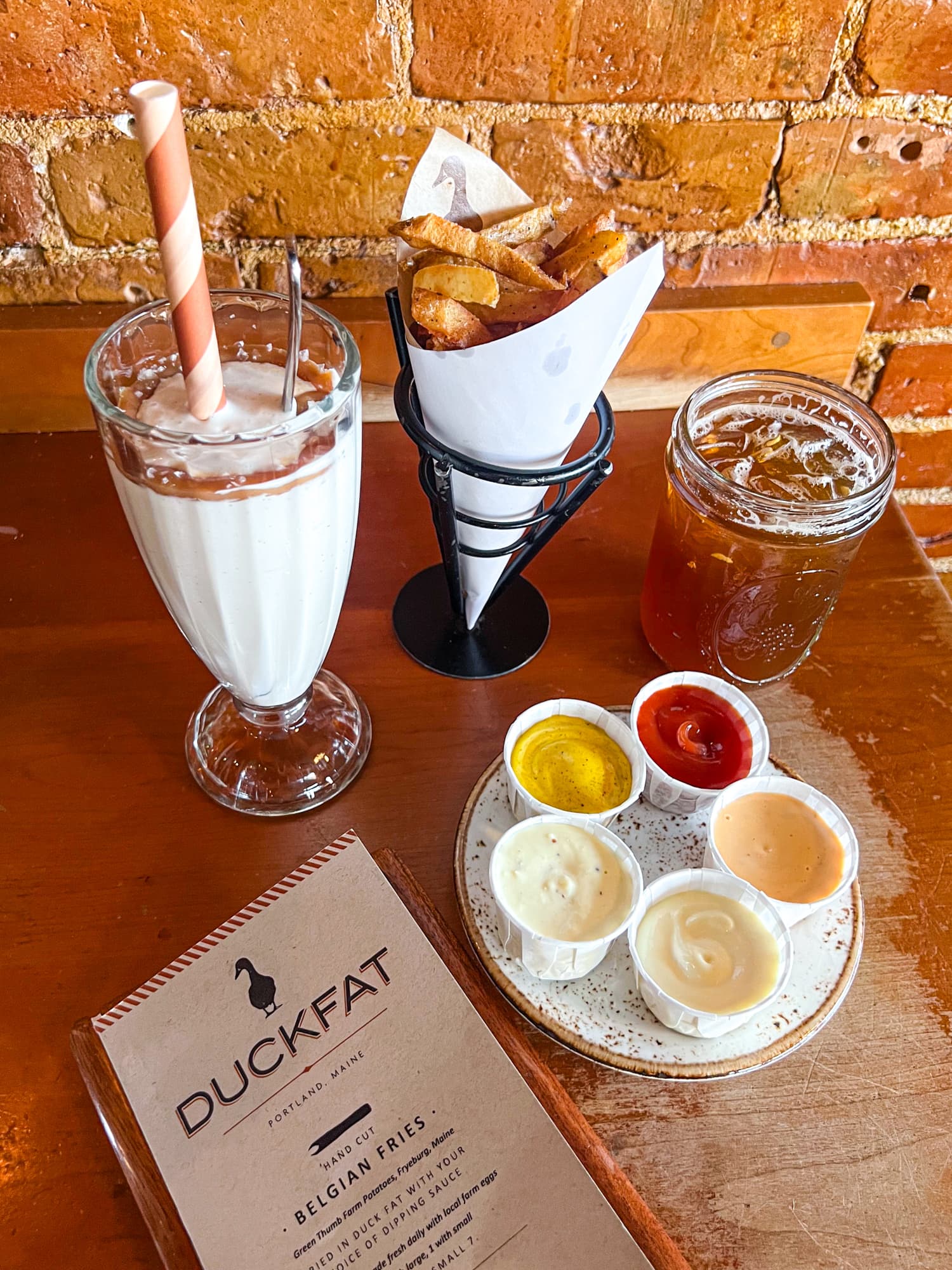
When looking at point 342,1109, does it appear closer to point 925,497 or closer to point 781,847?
point 781,847

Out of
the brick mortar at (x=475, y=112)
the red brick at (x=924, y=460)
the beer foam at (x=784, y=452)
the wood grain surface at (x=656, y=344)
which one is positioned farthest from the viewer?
the red brick at (x=924, y=460)

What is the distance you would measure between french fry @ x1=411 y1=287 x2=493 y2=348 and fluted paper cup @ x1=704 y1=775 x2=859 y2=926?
1.27 ft

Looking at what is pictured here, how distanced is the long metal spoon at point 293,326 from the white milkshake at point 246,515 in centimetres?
1

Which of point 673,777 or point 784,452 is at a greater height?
point 784,452

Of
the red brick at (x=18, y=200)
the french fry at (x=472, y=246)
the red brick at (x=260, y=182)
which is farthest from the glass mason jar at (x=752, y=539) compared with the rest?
the red brick at (x=18, y=200)

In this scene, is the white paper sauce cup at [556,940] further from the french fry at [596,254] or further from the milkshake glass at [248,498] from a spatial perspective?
the french fry at [596,254]

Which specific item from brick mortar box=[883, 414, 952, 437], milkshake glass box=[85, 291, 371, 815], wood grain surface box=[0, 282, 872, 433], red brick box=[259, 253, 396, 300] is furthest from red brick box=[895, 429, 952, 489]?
milkshake glass box=[85, 291, 371, 815]

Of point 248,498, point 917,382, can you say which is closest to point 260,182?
point 248,498

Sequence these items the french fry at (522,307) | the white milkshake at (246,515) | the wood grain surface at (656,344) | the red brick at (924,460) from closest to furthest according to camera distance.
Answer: the white milkshake at (246,515)
the french fry at (522,307)
the wood grain surface at (656,344)
the red brick at (924,460)

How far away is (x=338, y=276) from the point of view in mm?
1066

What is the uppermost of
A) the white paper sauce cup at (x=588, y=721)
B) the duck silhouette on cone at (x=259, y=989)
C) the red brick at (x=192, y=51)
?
the red brick at (x=192, y=51)

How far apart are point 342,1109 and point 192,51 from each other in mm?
913

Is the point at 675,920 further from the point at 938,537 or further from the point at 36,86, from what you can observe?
the point at 938,537

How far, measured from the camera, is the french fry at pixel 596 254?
0.66m
